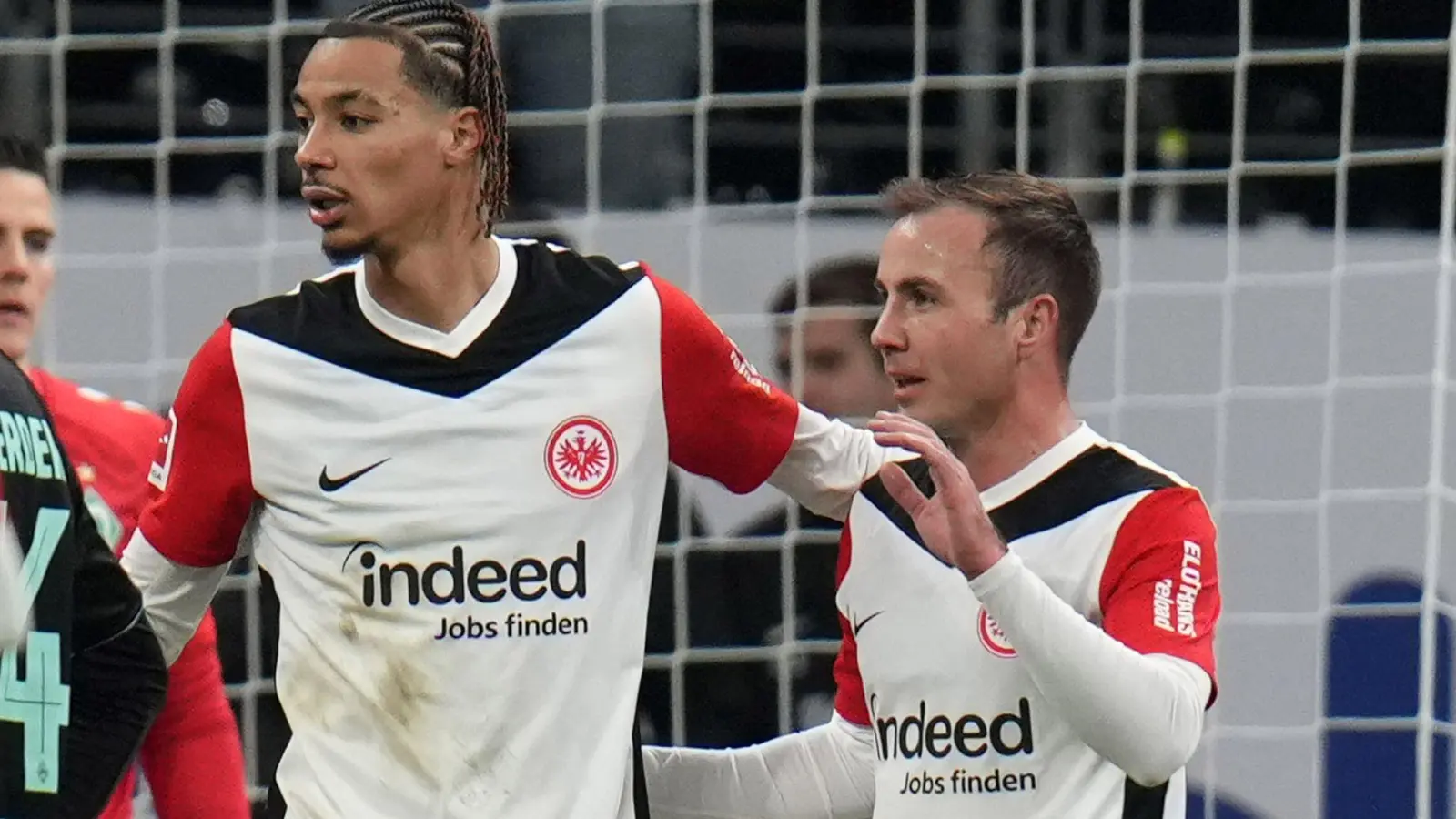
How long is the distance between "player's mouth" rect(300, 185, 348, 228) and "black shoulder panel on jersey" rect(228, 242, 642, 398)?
0.12 meters

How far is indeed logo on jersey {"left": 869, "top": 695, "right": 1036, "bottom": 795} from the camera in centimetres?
264

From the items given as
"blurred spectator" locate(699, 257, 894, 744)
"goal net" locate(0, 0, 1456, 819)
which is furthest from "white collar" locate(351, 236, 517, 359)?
"blurred spectator" locate(699, 257, 894, 744)

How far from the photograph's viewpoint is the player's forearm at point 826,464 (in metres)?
2.81

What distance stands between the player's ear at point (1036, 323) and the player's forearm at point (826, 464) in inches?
8.5

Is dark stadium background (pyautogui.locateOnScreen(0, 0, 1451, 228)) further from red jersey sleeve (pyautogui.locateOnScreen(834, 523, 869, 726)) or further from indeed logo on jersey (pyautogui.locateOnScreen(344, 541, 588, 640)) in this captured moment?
indeed logo on jersey (pyautogui.locateOnScreen(344, 541, 588, 640))

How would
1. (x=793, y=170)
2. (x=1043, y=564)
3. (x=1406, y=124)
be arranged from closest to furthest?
(x=1043, y=564)
(x=1406, y=124)
(x=793, y=170)

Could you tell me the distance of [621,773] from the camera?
2594 mm

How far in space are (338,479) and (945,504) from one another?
0.68 meters

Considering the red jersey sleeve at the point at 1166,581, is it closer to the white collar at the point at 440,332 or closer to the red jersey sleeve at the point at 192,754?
the white collar at the point at 440,332

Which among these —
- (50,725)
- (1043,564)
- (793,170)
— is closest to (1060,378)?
(1043,564)

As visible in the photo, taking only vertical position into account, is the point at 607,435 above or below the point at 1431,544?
above

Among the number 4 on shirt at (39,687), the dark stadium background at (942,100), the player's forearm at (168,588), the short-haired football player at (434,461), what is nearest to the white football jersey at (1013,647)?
the short-haired football player at (434,461)

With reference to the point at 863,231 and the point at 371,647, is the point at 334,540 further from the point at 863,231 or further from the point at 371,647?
the point at 863,231

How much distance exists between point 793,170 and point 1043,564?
8.96 ft
